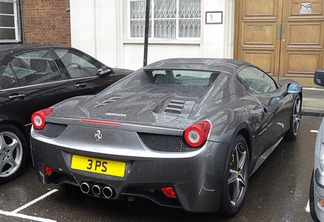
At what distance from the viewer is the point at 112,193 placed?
3232 millimetres

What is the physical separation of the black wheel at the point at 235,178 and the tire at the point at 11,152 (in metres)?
2.35

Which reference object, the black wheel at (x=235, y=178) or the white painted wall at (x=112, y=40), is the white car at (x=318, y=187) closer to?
the black wheel at (x=235, y=178)

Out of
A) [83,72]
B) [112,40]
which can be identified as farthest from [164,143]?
[112,40]

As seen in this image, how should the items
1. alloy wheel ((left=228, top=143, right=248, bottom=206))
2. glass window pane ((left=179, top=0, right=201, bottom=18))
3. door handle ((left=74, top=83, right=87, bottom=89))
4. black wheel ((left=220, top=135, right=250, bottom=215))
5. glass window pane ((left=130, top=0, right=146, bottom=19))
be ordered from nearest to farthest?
black wheel ((left=220, top=135, right=250, bottom=215)), alloy wheel ((left=228, top=143, right=248, bottom=206)), door handle ((left=74, top=83, right=87, bottom=89)), glass window pane ((left=179, top=0, right=201, bottom=18)), glass window pane ((left=130, top=0, right=146, bottom=19))

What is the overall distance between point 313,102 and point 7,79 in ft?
19.9

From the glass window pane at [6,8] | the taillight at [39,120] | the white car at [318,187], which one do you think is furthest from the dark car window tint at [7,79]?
the glass window pane at [6,8]

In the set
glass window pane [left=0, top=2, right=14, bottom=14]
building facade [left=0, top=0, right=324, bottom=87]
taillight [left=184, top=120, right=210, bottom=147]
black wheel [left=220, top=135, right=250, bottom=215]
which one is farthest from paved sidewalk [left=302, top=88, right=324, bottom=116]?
glass window pane [left=0, top=2, right=14, bottom=14]

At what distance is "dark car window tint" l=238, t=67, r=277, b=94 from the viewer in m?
4.41

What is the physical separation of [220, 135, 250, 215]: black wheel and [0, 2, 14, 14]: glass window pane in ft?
36.9

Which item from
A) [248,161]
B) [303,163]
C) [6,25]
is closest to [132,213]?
[248,161]

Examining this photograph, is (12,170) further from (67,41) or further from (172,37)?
(67,41)

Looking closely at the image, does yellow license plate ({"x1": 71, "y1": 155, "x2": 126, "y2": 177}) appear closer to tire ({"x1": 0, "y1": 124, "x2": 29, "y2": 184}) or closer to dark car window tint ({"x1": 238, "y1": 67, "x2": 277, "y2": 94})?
tire ({"x1": 0, "y1": 124, "x2": 29, "y2": 184})

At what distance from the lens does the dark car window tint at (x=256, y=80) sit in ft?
14.5

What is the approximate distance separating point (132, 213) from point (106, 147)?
0.76 m
